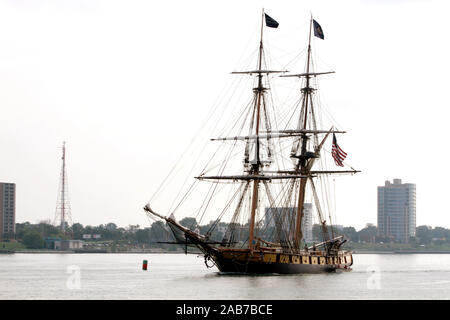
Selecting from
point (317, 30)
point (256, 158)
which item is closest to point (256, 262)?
point (256, 158)

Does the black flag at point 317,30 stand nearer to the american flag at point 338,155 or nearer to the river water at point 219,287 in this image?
the american flag at point 338,155

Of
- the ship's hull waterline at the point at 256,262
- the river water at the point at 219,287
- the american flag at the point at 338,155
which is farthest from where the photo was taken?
the american flag at the point at 338,155

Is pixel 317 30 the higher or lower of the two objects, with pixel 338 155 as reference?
higher

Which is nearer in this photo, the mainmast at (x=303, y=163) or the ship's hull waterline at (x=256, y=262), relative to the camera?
the ship's hull waterline at (x=256, y=262)

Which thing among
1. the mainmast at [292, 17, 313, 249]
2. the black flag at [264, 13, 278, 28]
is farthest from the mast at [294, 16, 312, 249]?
the black flag at [264, 13, 278, 28]

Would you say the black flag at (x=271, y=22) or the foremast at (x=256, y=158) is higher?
the black flag at (x=271, y=22)

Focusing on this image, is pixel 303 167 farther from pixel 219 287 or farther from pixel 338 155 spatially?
pixel 219 287

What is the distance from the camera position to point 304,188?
137125mm

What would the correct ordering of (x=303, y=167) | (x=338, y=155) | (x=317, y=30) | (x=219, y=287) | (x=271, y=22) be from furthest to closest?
(x=303, y=167), (x=338, y=155), (x=317, y=30), (x=271, y=22), (x=219, y=287)

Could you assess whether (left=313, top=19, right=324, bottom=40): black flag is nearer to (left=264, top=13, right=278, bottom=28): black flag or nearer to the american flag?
(left=264, top=13, right=278, bottom=28): black flag

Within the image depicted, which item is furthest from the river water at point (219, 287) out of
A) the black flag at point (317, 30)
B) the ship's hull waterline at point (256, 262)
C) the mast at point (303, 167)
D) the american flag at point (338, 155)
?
the black flag at point (317, 30)
